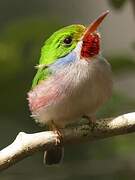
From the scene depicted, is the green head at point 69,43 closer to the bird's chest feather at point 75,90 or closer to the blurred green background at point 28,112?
the bird's chest feather at point 75,90

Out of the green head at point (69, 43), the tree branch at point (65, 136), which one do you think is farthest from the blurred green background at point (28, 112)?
the tree branch at point (65, 136)

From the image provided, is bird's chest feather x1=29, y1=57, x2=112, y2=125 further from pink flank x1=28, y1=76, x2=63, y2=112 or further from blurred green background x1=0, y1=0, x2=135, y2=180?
blurred green background x1=0, y1=0, x2=135, y2=180

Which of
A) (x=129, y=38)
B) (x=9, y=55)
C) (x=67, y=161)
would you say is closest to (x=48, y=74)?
(x=9, y=55)

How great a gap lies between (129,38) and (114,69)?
3.15ft

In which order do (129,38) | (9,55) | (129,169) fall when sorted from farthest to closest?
(129,38), (129,169), (9,55)

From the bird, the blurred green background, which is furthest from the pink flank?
the blurred green background

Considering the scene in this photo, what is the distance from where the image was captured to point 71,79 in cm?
124

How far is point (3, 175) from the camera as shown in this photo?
1905mm

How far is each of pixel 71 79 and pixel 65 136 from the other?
12 centimetres

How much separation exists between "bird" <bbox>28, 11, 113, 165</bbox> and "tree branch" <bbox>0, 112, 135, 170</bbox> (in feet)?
0.16

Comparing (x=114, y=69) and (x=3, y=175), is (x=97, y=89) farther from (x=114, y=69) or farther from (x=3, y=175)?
(x=3, y=175)

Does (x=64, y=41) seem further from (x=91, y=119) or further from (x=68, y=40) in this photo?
(x=91, y=119)

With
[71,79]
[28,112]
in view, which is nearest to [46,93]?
[71,79]

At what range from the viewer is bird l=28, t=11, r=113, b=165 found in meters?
1.23
